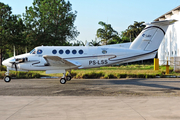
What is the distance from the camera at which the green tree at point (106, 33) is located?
62.0 meters

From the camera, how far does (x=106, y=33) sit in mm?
62250

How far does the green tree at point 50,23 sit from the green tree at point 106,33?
63.1 ft

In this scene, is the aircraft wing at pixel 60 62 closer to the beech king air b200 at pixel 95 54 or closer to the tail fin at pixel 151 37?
the beech king air b200 at pixel 95 54

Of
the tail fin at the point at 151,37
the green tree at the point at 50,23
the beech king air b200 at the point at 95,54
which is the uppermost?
the green tree at the point at 50,23

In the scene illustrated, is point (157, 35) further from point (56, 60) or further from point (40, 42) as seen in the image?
point (40, 42)

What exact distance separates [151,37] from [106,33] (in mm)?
45577

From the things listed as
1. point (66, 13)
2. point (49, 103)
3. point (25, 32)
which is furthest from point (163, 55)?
point (49, 103)

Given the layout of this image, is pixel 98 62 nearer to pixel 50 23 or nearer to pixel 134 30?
pixel 50 23

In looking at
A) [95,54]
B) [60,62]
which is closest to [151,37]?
[95,54]

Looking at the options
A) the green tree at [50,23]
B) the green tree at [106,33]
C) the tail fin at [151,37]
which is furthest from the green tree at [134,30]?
the tail fin at [151,37]

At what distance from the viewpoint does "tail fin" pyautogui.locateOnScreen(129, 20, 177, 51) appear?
1686 cm

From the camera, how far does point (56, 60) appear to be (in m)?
15.3

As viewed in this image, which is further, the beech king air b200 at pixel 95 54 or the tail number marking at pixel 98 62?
the tail number marking at pixel 98 62

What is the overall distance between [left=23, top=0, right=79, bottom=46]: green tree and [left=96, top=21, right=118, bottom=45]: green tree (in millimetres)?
19234
